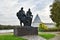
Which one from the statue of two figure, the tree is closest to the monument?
the statue of two figure

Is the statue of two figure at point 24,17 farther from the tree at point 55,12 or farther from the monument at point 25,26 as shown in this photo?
the tree at point 55,12

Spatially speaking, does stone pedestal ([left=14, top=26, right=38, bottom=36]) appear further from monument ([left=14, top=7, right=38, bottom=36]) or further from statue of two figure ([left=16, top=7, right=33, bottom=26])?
statue of two figure ([left=16, top=7, right=33, bottom=26])

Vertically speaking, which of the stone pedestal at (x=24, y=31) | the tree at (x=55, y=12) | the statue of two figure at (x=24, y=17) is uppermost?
the tree at (x=55, y=12)

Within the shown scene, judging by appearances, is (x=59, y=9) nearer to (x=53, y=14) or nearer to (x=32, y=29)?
→ (x=53, y=14)

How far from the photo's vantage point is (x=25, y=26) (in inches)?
888

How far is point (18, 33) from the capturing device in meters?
22.1

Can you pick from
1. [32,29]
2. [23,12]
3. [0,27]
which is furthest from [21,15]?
[0,27]

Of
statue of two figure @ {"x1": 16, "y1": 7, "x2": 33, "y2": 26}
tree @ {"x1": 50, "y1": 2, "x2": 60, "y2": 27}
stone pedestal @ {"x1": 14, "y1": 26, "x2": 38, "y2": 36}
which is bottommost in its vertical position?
stone pedestal @ {"x1": 14, "y1": 26, "x2": 38, "y2": 36}

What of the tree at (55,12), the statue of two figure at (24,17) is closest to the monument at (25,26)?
the statue of two figure at (24,17)

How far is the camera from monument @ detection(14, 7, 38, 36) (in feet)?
72.8

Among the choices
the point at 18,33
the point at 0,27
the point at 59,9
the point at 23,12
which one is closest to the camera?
the point at 18,33

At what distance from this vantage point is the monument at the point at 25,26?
72.8ft

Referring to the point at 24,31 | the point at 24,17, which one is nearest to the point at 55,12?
the point at 24,17

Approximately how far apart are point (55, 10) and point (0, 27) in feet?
38.3
